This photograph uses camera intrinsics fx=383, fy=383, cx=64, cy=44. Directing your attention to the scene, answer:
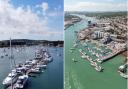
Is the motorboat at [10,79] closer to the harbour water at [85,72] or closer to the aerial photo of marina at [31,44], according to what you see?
the aerial photo of marina at [31,44]

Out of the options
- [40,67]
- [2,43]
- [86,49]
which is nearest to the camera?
[2,43]

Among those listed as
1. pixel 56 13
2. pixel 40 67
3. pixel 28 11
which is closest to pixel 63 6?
pixel 56 13

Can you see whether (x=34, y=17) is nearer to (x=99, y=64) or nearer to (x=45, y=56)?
(x=45, y=56)

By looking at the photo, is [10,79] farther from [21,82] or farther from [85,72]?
[85,72]

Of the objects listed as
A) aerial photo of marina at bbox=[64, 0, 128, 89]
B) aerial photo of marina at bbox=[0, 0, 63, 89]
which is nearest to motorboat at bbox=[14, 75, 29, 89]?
aerial photo of marina at bbox=[0, 0, 63, 89]

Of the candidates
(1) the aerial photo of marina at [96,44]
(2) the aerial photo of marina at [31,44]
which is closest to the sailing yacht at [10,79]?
(2) the aerial photo of marina at [31,44]

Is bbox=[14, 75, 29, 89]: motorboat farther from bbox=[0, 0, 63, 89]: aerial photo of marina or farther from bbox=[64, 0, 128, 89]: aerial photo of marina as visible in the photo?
bbox=[64, 0, 128, 89]: aerial photo of marina

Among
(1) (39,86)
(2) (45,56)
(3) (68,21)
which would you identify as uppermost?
(3) (68,21)
